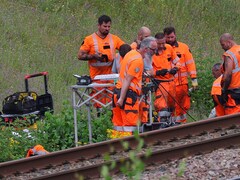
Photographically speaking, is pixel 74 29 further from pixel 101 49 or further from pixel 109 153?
pixel 109 153

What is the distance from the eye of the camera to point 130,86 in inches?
471

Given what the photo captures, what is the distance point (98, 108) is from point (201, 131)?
2.74 metres

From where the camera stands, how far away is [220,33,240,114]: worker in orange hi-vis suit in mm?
12852

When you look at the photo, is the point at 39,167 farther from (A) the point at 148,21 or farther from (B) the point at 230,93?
(A) the point at 148,21

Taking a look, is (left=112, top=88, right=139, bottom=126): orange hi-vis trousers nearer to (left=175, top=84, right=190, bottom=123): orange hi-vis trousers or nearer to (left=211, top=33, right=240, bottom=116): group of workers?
(left=211, top=33, right=240, bottom=116): group of workers

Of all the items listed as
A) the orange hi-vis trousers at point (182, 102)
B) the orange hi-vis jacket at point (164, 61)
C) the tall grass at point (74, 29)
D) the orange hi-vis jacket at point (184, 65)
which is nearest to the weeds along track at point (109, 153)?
the orange hi-vis jacket at point (164, 61)

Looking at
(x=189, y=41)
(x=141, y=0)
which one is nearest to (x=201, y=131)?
(x=189, y=41)

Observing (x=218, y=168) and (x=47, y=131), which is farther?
(x=47, y=131)

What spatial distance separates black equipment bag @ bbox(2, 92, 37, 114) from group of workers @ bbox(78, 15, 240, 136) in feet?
3.28

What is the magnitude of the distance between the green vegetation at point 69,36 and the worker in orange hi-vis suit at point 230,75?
1789mm

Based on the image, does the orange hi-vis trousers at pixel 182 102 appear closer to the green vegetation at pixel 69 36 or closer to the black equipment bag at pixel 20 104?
the green vegetation at pixel 69 36

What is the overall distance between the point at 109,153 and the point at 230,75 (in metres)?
2.69

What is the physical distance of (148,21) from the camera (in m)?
22.3

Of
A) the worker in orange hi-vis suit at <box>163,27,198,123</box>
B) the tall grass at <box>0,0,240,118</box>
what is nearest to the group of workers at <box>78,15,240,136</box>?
the worker in orange hi-vis suit at <box>163,27,198,123</box>
